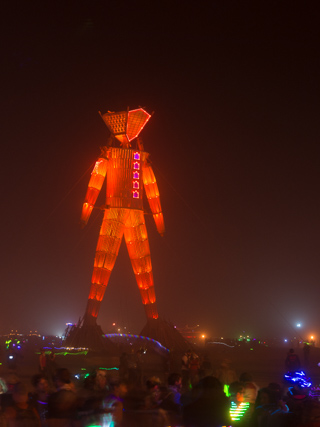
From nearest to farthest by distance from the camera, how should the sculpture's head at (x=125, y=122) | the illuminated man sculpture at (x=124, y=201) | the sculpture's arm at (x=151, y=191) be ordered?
1. the illuminated man sculpture at (x=124, y=201)
2. the sculpture's head at (x=125, y=122)
3. the sculpture's arm at (x=151, y=191)

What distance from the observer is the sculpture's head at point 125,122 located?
22.2m

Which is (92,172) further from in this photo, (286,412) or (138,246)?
(286,412)

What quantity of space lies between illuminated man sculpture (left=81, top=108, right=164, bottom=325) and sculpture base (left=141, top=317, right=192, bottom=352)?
364 mm

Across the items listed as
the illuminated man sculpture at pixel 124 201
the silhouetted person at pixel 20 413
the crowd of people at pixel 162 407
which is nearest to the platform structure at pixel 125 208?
the illuminated man sculpture at pixel 124 201

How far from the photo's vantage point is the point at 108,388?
7.01 meters

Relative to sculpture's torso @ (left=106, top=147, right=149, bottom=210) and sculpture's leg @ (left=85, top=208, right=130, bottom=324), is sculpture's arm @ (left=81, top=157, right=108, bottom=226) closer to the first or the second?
sculpture's torso @ (left=106, top=147, right=149, bottom=210)

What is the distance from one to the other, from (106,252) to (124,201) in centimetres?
227

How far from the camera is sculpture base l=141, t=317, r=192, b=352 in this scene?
2183cm

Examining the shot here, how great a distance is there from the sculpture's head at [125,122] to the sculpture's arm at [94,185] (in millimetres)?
1375

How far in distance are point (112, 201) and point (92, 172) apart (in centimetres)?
151

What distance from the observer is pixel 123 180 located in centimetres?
2200

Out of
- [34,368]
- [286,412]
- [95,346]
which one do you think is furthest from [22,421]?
[95,346]

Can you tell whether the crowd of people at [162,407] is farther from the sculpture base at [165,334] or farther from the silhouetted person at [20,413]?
the sculpture base at [165,334]

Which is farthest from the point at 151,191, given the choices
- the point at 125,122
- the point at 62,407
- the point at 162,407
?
the point at 62,407
